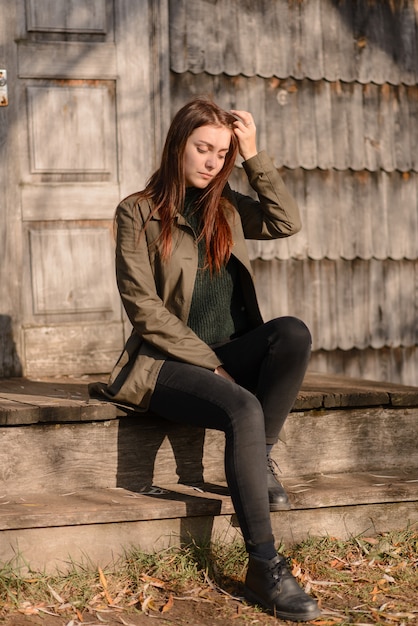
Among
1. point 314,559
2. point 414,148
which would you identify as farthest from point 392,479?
point 414,148

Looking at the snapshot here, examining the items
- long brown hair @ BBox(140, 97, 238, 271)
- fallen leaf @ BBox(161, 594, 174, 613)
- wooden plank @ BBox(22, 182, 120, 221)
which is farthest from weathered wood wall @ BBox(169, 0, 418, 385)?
fallen leaf @ BBox(161, 594, 174, 613)

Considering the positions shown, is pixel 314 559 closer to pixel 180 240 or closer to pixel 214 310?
pixel 214 310

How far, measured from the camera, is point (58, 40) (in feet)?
17.1

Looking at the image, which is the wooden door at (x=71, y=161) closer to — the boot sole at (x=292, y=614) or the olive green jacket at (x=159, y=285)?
the olive green jacket at (x=159, y=285)

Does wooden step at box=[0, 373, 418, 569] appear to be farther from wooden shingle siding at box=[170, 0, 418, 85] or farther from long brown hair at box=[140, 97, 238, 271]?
wooden shingle siding at box=[170, 0, 418, 85]

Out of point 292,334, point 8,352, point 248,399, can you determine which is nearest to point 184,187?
point 292,334

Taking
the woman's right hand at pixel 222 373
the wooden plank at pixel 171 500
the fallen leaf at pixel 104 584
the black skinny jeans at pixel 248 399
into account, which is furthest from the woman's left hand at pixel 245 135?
the fallen leaf at pixel 104 584

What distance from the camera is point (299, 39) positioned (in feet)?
18.6

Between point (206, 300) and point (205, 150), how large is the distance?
0.59m

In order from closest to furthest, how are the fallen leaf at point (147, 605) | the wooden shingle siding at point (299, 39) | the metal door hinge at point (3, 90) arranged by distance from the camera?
1. the fallen leaf at point (147, 605)
2. the metal door hinge at point (3, 90)
3. the wooden shingle siding at point (299, 39)

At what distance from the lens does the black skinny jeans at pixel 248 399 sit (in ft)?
11.4

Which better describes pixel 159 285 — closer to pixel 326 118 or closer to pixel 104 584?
pixel 104 584

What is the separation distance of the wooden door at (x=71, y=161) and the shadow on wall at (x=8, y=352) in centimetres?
2

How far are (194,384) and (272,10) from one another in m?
2.78
